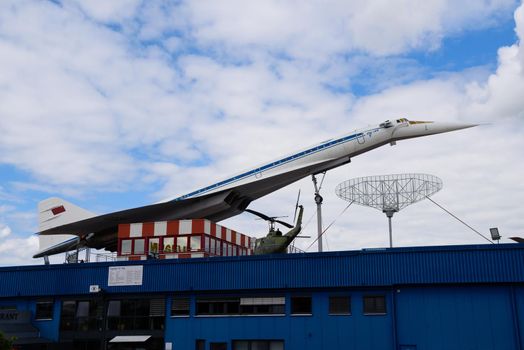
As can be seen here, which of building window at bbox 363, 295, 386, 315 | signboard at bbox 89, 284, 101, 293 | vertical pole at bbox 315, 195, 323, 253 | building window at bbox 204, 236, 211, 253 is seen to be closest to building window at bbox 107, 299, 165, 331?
signboard at bbox 89, 284, 101, 293

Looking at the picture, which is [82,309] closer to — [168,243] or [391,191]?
[168,243]

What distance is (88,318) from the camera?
3203 centimetres

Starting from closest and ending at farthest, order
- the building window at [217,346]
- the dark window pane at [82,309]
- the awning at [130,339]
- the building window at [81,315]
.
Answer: the building window at [217,346], the awning at [130,339], the building window at [81,315], the dark window pane at [82,309]

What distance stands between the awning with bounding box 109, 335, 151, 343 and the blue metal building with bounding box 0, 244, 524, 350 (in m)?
0.09

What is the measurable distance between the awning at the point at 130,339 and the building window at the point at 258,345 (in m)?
5.34

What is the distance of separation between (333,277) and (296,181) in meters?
14.1

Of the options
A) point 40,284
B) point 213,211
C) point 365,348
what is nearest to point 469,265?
point 365,348

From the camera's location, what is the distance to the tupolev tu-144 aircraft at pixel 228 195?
36.9 metres

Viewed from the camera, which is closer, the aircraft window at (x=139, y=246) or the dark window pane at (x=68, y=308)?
the dark window pane at (x=68, y=308)

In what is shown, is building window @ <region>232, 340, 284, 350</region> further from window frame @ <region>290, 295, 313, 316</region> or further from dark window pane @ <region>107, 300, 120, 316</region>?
dark window pane @ <region>107, 300, 120, 316</region>

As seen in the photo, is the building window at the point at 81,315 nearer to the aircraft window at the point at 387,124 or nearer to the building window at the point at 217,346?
the building window at the point at 217,346

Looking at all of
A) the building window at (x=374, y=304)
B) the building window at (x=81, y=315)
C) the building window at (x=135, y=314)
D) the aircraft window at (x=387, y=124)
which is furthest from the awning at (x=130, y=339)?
the aircraft window at (x=387, y=124)

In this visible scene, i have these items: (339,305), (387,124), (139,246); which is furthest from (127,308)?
(387,124)

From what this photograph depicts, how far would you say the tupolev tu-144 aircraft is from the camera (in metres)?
36.9
